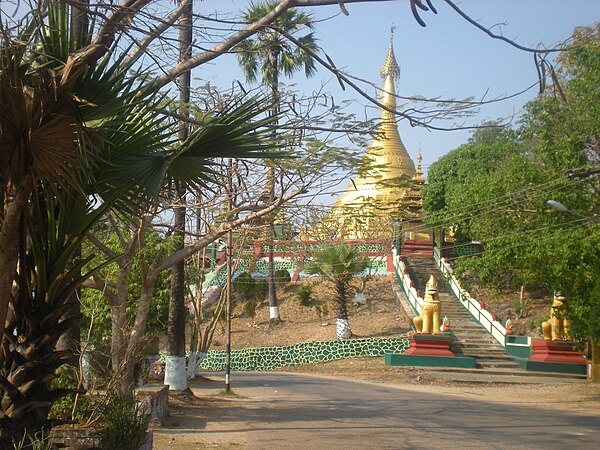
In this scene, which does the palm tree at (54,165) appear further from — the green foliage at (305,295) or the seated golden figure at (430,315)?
the green foliage at (305,295)

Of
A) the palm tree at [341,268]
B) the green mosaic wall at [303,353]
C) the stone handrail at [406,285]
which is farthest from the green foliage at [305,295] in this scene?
the green mosaic wall at [303,353]

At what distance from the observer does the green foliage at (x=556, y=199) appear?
19.6 metres

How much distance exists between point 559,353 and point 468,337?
156 inches

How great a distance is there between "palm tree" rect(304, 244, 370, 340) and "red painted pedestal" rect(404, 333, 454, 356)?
12.4 ft

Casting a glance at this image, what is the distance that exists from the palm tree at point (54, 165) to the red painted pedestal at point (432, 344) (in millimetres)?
20048

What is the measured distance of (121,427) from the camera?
7.62 meters

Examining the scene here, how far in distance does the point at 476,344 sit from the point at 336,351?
484 cm

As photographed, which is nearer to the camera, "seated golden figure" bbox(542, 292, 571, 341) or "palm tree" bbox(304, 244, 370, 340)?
"seated golden figure" bbox(542, 292, 571, 341)

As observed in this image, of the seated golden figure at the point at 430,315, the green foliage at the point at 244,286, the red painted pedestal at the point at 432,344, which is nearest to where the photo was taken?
the red painted pedestal at the point at 432,344

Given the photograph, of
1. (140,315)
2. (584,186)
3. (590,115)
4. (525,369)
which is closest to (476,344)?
(525,369)

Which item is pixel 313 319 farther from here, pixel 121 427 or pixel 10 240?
pixel 10 240

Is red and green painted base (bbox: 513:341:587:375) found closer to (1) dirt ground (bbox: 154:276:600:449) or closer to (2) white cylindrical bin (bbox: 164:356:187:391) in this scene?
(1) dirt ground (bbox: 154:276:600:449)

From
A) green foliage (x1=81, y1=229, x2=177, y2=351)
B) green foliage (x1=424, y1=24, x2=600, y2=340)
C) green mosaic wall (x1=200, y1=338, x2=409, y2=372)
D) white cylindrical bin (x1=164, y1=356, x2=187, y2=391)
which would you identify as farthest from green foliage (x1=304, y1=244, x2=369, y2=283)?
white cylindrical bin (x1=164, y1=356, x2=187, y2=391)

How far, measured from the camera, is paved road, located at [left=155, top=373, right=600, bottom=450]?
35.4 feet
